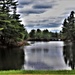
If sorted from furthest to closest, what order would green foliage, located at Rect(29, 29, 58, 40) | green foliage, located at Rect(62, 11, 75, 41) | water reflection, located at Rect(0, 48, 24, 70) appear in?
1. green foliage, located at Rect(29, 29, 58, 40)
2. green foliage, located at Rect(62, 11, 75, 41)
3. water reflection, located at Rect(0, 48, 24, 70)

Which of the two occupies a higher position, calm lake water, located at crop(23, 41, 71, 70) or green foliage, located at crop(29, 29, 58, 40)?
calm lake water, located at crop(23, 41, 71, 70)

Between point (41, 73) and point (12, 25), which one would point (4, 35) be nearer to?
point (12, 25)

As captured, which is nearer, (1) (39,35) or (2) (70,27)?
(2) (70,27)

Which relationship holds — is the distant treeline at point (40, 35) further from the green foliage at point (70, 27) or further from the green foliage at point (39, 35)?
the green foliage at point (70, 27)

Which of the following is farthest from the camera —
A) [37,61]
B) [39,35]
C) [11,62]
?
[39,35]

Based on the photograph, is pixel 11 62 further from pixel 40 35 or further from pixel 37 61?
pixel 40 35

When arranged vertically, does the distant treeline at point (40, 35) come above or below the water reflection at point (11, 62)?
below

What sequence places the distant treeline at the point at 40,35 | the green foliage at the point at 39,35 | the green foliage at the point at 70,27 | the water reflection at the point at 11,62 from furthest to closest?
1. the green foliage at the point at 39,35
2. the distant treeline at the point at 40,35
3. the green foliage at the point at 70,27
4. the water reflection at the point at 11,62

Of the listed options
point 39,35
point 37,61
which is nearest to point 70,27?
point 39,35

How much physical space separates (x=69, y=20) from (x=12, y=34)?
207ft

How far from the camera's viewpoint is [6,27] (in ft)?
183

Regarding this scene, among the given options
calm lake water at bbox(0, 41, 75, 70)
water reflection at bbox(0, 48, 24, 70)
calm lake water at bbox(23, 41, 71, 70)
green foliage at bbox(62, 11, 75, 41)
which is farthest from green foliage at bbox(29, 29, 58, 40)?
water reflection at bbox(0, 48, 24, 70)

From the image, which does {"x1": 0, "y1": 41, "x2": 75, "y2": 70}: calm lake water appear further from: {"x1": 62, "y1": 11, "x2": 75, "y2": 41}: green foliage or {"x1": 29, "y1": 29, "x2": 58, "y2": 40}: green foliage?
{"x1": 29, "y1": 29, "x2": 58, "y2": 40}: green foliage

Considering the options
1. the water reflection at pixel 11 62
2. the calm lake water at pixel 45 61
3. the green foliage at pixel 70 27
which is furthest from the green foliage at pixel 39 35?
the water reflection at pixel 11 62
